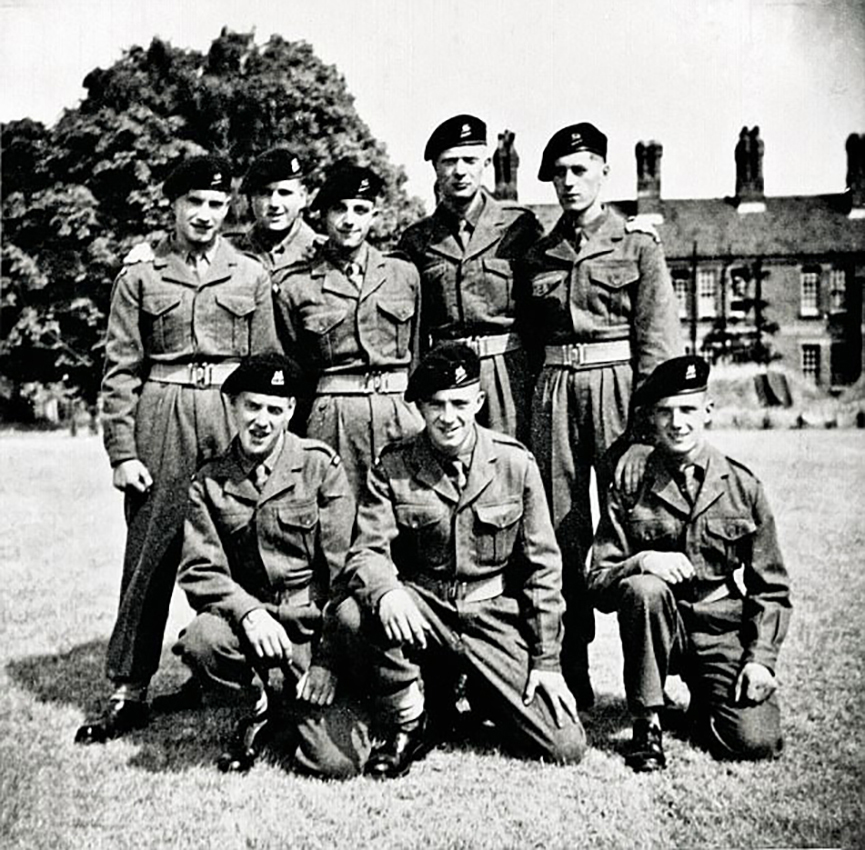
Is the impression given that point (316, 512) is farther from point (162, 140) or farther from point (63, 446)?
point (63, 446)

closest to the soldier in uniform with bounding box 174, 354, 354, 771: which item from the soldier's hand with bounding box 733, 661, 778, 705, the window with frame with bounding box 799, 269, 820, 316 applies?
the soldier's hand with bounding box 733, 661, 778, 705

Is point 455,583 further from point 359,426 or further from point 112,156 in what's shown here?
point 112,156

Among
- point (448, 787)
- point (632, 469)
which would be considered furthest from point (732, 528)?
point (448, 787)

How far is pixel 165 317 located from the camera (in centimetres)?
388

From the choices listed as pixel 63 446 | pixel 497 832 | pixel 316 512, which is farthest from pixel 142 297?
pixel 63 446

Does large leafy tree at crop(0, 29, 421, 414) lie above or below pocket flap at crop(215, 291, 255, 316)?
above

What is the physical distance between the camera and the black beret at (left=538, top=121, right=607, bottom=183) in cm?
379

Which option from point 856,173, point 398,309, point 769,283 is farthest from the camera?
point 769,283

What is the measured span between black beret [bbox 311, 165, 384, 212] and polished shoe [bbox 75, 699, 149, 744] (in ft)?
6.81

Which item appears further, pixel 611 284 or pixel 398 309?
pixel 398 309

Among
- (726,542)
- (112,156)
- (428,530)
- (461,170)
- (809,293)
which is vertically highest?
(112,156)

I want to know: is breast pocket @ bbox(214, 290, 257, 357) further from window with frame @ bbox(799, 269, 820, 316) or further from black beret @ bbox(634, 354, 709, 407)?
window with frame @ bbox(799, 269, 820, 316)

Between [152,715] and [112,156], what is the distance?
4.47 m

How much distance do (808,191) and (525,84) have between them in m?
1.58
